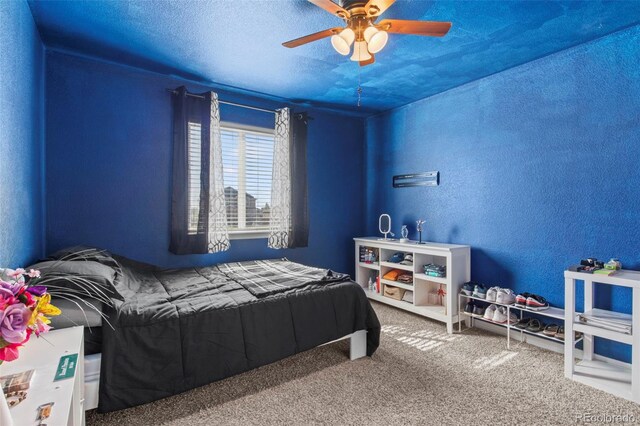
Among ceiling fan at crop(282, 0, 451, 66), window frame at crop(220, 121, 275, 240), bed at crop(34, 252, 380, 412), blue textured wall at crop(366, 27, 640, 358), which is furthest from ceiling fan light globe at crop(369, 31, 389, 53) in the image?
window frame at crop(220, 121, 275, 240)

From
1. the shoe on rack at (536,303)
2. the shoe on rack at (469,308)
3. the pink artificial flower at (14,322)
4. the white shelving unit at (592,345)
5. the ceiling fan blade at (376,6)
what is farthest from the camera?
the shoe on rack at (469,308)

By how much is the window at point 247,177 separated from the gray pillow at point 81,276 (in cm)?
170

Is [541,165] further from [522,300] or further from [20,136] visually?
[20,136]

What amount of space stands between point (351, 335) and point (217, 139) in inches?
90.6

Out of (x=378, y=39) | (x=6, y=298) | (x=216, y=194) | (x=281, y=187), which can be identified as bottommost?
(x=6, y=298)

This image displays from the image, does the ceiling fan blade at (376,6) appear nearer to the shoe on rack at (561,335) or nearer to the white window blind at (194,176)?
the white window blind at (194,176)

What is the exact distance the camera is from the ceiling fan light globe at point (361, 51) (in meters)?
1.96

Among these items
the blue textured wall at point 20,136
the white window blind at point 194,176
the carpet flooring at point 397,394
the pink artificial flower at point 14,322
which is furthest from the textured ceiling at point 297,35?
the carpet flooring at point 397,394

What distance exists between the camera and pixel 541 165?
2775mm

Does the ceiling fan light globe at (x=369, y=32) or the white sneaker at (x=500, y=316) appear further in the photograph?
the white sneaker at (x=500, y=316)

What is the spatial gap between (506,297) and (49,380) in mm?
3068

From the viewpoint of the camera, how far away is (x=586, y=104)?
8.25 ft

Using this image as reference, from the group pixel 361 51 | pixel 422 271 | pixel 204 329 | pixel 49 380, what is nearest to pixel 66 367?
pixel 49 380

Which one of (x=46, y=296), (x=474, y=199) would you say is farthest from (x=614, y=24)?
(x=46, y=296)
